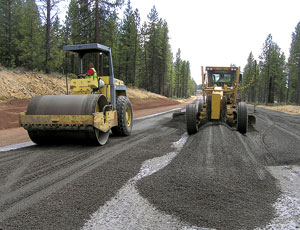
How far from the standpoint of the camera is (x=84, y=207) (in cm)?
292

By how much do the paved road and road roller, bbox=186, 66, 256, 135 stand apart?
256 centimetres

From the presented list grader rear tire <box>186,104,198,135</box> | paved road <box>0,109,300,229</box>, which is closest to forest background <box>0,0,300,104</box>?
grader rear tire <box>186,104,198,135</box>

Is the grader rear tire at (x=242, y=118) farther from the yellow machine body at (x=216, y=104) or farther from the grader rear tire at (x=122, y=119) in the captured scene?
the grader rear tire at (x=122, y=119)

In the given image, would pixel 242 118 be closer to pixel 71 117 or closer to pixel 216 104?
pixel 216 104

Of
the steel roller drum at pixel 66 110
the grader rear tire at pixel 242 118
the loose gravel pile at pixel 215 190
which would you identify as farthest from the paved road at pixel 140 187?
the grader rear tire at pixel 242 118

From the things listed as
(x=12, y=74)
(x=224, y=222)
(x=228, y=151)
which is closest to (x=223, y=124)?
(x=228, y=151)

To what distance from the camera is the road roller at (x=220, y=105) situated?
27.7 feet

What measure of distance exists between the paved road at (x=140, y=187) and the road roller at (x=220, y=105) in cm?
256

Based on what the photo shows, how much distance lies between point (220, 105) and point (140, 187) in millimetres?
6684

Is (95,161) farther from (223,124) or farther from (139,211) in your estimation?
(223,124)

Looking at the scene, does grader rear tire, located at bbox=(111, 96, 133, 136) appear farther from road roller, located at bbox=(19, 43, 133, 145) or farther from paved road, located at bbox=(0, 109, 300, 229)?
paved road, located at bbox=(0, 109, 300, 229)

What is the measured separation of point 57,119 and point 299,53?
49.8 m

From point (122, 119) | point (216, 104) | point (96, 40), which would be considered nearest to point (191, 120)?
point (216, 104)

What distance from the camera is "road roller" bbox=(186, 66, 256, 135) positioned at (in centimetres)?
843
